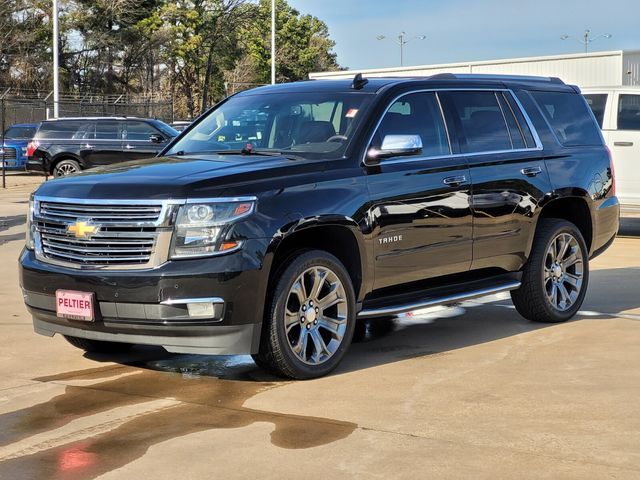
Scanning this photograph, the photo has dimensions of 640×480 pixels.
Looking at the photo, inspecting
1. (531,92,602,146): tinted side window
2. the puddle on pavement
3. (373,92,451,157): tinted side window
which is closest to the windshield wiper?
(373,92,451,157): tinted side window

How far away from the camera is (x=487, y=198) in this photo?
24.2ft

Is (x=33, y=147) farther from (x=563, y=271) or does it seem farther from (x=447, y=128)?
(x=447, y=128)

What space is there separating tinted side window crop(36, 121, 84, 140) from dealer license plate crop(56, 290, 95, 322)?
65.1ft

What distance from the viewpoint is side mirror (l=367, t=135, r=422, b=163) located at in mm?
6531

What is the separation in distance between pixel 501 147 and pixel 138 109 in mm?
37343

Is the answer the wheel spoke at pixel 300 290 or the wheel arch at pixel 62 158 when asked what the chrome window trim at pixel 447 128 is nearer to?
the wheel spoke at pixel 300 290

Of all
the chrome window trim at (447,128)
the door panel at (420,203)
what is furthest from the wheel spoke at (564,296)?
the door panel at (420,203)

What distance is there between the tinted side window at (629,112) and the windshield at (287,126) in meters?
8.75

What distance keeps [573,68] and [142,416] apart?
112 feet

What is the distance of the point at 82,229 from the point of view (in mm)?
5965

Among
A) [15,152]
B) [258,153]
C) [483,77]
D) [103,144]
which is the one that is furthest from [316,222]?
[15,152]

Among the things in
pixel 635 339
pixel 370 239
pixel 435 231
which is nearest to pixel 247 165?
pixel 370 239

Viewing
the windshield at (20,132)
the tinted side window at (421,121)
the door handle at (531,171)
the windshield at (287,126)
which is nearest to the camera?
the windshield at (287,126)

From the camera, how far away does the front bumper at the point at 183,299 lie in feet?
18.6
